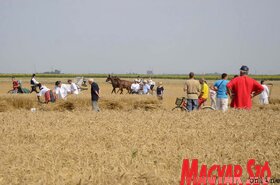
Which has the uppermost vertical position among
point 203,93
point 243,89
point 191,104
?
point 243,89

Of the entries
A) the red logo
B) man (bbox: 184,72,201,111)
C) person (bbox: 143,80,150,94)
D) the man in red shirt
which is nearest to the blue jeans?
man (bbox: 184,72,201,111)

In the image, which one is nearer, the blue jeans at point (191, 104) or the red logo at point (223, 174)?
the red logo at point (223, 174)

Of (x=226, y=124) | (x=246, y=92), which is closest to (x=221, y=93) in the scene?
(x=246, y=92)

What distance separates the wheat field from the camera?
382 centimetres

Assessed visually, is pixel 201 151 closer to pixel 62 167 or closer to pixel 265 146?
pixel 265 146

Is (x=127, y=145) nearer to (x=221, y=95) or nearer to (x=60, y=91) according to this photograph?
(x=221, y=95)

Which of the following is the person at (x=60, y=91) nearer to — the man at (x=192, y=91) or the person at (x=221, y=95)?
the man at (x=192, y=91)

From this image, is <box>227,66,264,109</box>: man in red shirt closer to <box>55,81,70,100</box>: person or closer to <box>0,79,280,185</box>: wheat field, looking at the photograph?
<box>0,79,280,185</box>: wheat field

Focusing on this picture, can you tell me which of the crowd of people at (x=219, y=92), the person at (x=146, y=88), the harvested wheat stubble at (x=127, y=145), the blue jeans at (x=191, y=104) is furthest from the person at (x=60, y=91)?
the harvested wheat stubble at (x=127, y=145)

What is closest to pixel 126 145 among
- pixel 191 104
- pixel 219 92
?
pixel 191 104

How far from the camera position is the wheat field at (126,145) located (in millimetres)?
3817

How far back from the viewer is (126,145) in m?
5.36

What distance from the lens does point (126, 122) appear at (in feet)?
23.9

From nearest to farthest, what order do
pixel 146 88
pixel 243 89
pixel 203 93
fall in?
pixel 243 89, pixel 203 93, pixel 146 88
